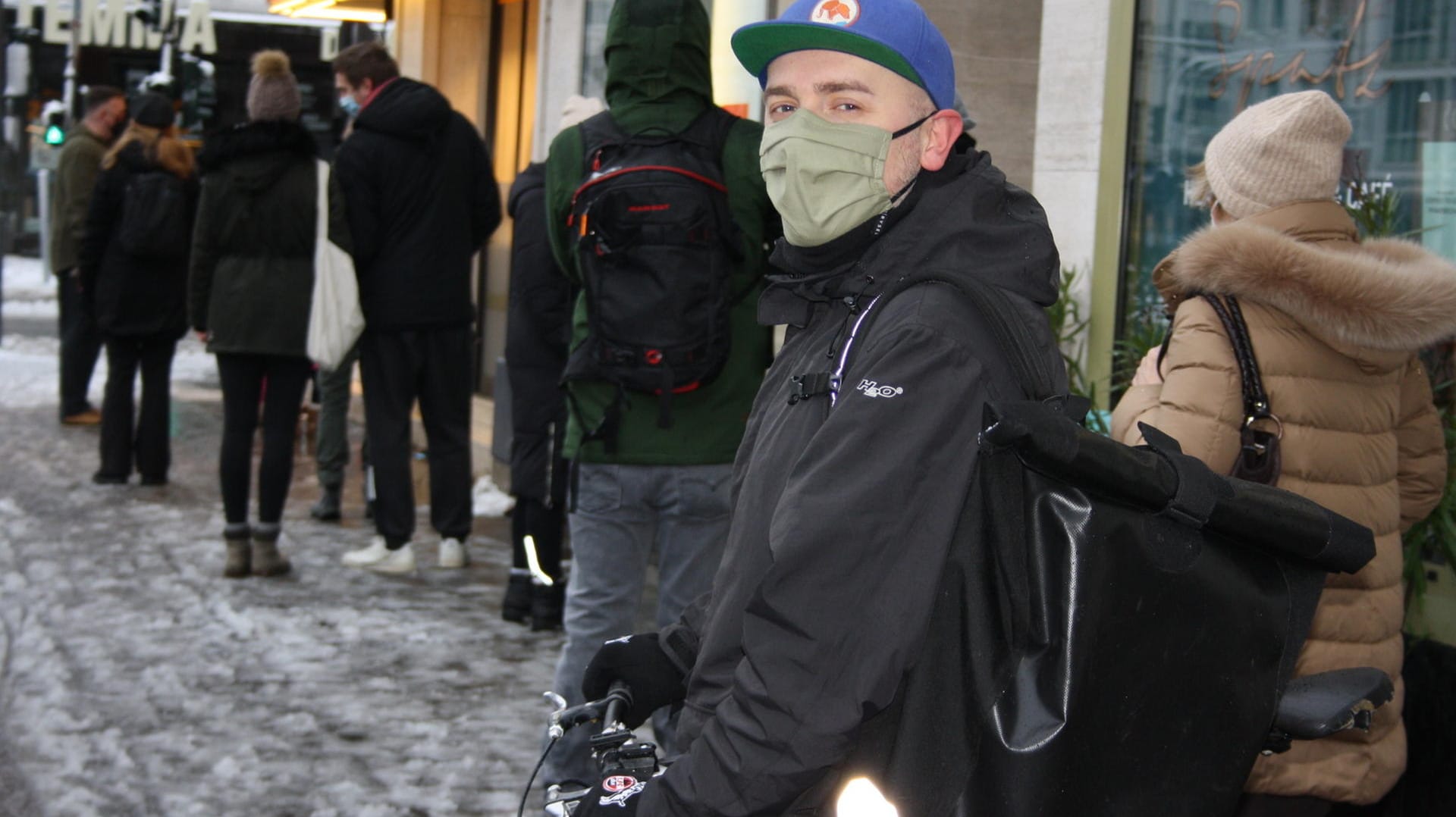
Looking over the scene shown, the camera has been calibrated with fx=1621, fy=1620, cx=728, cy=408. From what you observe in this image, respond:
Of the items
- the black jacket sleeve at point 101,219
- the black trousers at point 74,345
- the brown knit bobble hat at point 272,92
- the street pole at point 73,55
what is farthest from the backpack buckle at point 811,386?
the street pole at point 73,55

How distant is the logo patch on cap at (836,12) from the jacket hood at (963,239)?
0.23 metres

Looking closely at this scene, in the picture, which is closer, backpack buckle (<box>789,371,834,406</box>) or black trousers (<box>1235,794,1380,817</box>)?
backpack buckle (<box>789,371,834,406</box>)

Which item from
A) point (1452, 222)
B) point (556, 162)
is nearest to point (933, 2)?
point (1452, 222)

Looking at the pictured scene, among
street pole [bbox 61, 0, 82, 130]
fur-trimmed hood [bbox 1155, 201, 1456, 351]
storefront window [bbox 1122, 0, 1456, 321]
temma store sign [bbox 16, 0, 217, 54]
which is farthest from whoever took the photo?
street pole [bbox 61, 0, 82, 130]

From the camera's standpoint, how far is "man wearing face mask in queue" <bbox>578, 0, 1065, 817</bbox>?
179 centimetres

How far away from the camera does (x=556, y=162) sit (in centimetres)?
419

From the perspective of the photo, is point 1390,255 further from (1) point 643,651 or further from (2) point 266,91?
(2) point 266,91

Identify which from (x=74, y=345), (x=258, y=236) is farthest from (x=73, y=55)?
(x=258, y=236)

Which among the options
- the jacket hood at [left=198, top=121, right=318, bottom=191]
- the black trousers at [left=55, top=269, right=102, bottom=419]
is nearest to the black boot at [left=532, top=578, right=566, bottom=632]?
the jacket hood at [left=198, top=121, right=318, bottom=191]

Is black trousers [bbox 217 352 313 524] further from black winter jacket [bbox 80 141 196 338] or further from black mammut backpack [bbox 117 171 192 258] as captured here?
black winter jacket [bbox 80 141 196 338]

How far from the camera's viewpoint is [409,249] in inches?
272

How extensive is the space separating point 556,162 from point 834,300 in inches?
86.7

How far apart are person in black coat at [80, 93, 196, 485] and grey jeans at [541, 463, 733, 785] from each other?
5.62 m

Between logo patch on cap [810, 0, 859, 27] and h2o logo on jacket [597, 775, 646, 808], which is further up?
logo patch on cap [810, 0, 859, 27]
